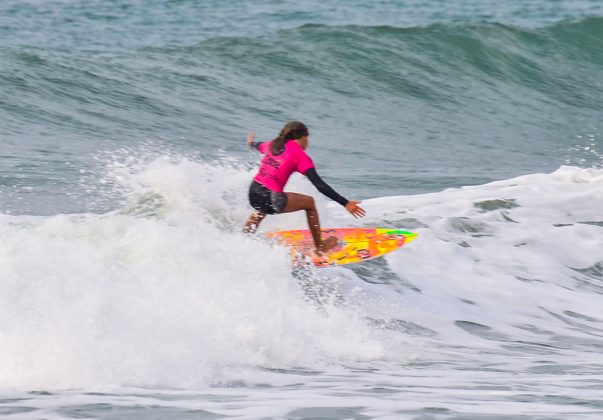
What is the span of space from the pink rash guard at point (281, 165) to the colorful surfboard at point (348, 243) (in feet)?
1.96

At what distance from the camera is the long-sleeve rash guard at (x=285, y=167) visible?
8.70m

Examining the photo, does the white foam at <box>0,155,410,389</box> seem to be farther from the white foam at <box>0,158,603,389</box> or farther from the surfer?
the surfer

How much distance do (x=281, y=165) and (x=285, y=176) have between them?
0.39ft

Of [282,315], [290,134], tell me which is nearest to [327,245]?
[290,134]

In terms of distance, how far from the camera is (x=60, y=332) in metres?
6.31

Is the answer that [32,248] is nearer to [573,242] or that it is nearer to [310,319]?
[310,319]

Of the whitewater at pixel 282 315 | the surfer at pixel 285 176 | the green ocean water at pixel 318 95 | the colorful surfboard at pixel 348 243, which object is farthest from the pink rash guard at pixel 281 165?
the green ocean water at pixel 318 95

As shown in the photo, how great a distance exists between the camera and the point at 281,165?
351 inches

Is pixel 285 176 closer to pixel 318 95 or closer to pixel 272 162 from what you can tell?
pixel 272 162

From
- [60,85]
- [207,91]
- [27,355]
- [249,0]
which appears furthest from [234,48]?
[27,355]

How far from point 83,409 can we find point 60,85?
12.8m

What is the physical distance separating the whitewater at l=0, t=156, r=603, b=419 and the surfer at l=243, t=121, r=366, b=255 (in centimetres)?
33

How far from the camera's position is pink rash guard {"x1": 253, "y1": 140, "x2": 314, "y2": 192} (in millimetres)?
8828

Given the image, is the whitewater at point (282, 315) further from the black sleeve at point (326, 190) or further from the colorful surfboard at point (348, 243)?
the black sleeve at point (326, 190)
